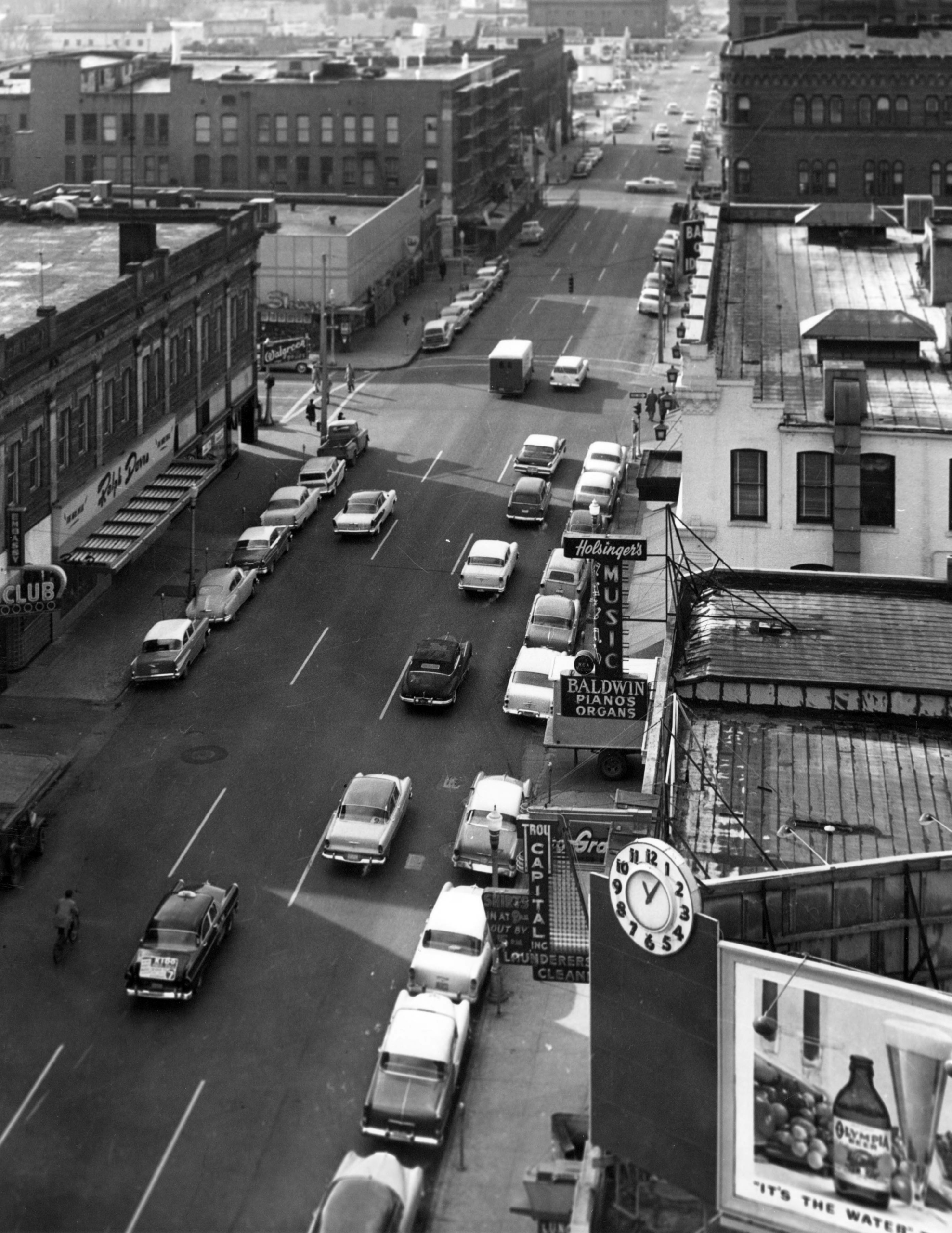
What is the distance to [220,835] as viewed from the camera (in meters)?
53.4

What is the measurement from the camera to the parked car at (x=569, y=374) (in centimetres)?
10200

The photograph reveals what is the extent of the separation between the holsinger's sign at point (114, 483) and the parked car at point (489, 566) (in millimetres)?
13392

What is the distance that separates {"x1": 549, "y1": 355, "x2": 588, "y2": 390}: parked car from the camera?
10200cm

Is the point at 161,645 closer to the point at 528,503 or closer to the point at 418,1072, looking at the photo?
the point at 528,503

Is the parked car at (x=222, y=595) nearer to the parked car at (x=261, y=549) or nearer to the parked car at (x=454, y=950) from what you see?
the parked car at (x=261, y=549)

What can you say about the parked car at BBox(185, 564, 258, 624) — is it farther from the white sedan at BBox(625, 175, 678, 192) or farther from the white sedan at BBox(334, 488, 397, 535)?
the white sedan at BBox(625, 175, 678, 192)

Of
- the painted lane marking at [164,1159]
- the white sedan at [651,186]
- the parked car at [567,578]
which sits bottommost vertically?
the painted lane marking at [164,1159]

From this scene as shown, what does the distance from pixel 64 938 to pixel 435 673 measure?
18.4 m

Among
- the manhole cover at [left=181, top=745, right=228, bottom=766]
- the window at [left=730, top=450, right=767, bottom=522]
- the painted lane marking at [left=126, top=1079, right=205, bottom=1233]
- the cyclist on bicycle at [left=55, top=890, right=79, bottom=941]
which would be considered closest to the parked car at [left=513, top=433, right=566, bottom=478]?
the manhole cover at [left=181, top=745, right=228, bottom=766]

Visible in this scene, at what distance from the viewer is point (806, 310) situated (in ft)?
222

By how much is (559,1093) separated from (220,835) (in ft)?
51.0

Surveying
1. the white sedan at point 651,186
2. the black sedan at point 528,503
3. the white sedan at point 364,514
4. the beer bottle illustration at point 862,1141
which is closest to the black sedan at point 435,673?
the white sedan at point 364,514

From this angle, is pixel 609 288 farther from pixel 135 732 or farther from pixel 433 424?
pixel 135 732

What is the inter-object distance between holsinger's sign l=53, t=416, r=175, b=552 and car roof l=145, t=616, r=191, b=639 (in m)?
4.75
